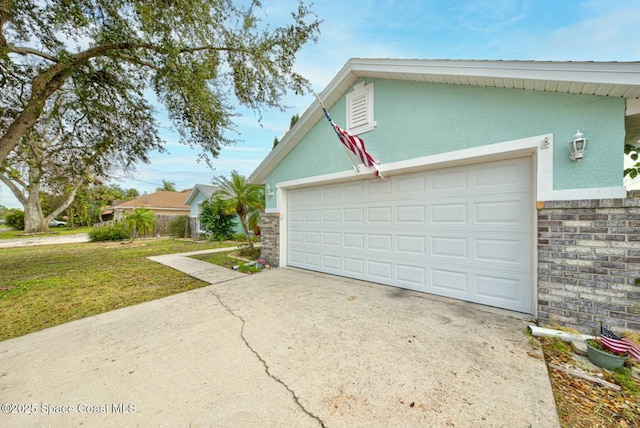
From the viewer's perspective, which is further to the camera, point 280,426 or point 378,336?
point 378,336

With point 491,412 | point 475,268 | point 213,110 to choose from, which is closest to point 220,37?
point 213,110

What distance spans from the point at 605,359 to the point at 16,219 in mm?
49176

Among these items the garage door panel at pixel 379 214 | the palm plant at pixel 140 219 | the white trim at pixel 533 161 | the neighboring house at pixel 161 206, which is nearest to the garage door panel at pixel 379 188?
the white trim at pixel 533 161

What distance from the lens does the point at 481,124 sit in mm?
3945

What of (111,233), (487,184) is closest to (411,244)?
(487,184)

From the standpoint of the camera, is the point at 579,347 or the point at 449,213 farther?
the point at 449,213

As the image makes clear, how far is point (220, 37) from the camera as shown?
6.39 m

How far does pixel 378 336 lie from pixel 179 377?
90.9 inches

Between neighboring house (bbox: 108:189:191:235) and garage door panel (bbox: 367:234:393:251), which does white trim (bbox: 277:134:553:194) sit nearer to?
garage door panel (bbox: 367:234:393:251)

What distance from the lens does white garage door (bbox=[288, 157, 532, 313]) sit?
382cm

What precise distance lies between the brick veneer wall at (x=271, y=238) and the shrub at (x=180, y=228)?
12.9 meters

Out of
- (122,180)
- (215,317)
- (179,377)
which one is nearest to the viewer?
(179,377)

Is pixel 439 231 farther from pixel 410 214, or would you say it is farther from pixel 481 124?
pixel 481 124

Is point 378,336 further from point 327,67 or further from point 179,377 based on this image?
point 327,67
